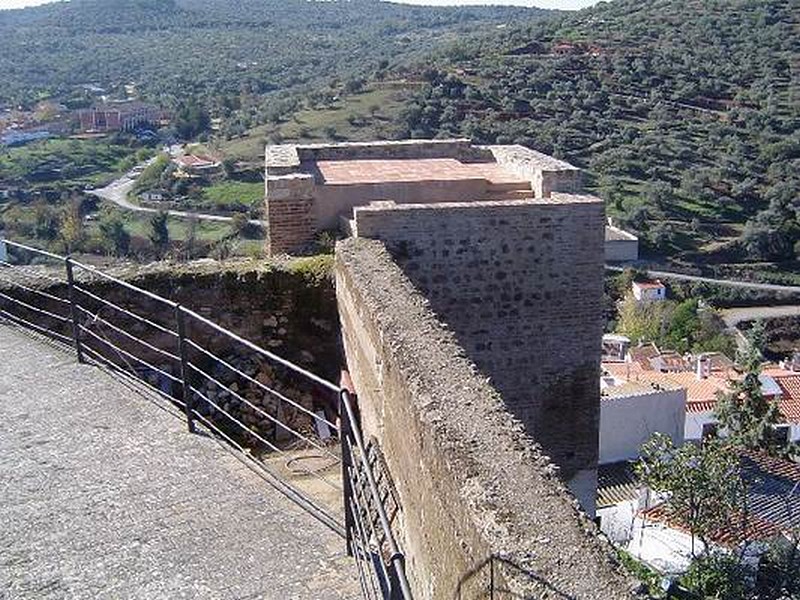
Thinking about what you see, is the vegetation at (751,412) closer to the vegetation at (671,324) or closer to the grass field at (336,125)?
the vegetation at (671,324)

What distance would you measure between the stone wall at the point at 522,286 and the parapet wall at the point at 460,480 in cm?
135

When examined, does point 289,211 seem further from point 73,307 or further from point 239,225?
point 239,225

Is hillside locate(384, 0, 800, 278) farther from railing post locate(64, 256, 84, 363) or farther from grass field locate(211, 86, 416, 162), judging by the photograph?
railing post locate(64, 256, 84, 363)

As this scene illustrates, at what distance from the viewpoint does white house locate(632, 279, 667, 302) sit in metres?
40.4

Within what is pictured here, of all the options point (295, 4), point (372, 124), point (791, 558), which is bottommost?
point (791, 558)

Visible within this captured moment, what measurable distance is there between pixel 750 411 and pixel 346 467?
2300cm

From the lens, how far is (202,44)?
123m

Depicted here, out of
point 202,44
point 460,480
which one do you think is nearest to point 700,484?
point 460,480

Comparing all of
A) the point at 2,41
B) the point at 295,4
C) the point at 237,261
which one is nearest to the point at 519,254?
the point at 237,261

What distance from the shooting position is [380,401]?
18.4 ft

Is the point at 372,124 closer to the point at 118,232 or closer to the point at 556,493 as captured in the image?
the point at 118,232

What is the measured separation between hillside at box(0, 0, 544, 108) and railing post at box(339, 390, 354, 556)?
7466cm

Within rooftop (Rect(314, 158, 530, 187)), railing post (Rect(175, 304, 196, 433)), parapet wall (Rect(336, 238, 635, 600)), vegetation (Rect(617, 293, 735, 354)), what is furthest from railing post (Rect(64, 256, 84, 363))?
vegetation (Rect(617, 293, 735, 354))

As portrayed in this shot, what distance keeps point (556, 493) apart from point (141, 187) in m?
46.9
